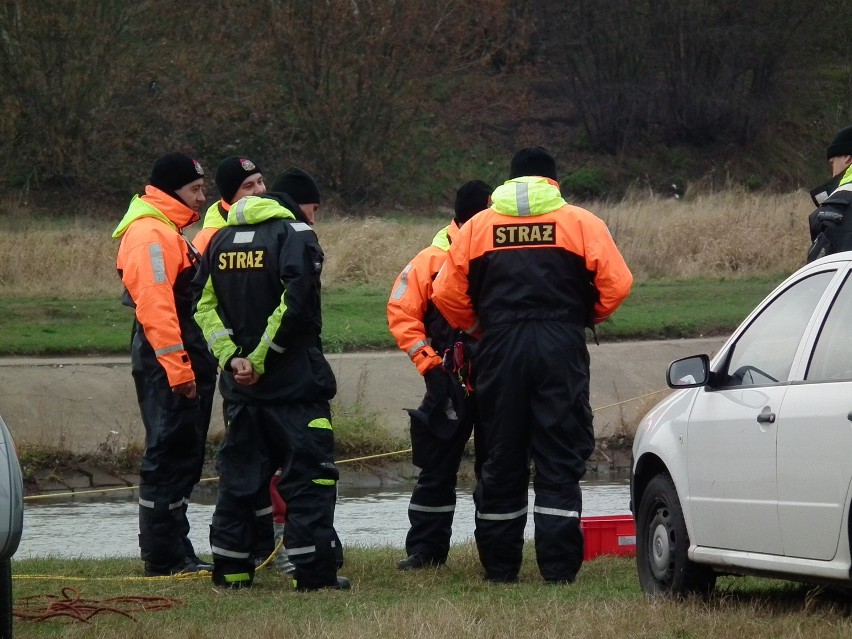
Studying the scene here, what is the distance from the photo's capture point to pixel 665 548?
6145 mm

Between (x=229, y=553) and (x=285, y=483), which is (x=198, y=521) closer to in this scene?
(x=229, y=553)

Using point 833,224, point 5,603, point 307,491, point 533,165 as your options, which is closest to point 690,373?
point 533,165

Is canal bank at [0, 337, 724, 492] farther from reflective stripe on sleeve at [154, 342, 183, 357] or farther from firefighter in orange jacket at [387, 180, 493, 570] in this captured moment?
reflective stripe on sleeve at [154, 342, 183, 357]

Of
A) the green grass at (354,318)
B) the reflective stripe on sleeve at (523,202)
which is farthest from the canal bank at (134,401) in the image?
the reflective stripe on sleeve at (523,202)

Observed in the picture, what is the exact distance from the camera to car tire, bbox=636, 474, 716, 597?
5.97 m

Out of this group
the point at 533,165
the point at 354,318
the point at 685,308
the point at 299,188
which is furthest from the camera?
the point at 685,308

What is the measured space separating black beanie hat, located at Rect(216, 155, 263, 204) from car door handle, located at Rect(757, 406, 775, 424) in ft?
10.9

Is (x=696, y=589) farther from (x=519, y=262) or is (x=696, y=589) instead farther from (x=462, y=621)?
(x=519, y=262)

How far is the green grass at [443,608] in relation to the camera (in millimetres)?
5227

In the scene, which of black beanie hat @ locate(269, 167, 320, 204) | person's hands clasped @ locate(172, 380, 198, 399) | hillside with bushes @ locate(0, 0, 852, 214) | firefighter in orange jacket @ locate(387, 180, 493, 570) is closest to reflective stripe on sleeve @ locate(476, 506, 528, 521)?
firefighter in orange jacket @ locate(387, 180, 493, 570)

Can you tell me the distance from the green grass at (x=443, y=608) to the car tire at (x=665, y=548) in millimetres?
112

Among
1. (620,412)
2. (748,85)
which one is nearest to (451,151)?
(748,85)

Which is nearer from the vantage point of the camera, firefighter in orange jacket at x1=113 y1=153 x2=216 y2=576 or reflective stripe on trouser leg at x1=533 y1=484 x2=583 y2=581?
reflective stripe on trouser leg at x1=533 y1=484 x2=583 y2=581

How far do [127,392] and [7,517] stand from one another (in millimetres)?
8668
